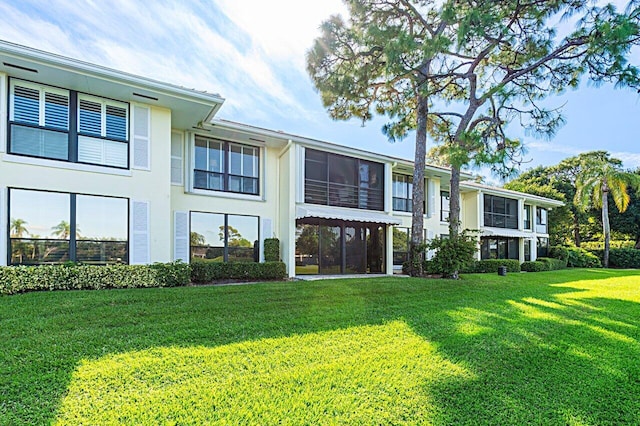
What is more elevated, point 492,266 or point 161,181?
point 161,181

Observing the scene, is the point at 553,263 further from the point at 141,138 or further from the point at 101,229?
the point at 101,229

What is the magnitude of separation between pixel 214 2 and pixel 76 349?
12.7 m

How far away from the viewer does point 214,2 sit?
508 inches

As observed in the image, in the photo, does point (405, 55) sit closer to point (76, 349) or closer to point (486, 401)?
point (486, 401)

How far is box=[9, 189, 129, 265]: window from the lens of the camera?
11.1 m

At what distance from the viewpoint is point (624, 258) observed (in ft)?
104

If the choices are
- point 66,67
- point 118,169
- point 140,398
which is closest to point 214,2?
point 66,67

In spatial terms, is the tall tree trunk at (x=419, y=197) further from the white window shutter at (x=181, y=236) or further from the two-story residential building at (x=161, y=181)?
the white window shutter at (x=181, y=236)

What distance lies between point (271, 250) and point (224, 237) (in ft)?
7.41

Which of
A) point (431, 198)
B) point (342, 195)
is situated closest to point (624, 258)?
point (431, 198)

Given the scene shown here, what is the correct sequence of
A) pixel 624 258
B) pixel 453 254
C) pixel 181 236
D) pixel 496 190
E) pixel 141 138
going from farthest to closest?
pixel 624 258, pixel 496 190, pixel 453 254, pixel 181 236, pixel 141 138

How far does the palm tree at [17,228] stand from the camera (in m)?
11.0

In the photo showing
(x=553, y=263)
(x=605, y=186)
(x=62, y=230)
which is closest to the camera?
(x=62, y=230)

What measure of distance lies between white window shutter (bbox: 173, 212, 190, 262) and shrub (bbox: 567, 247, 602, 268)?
3272 centimetres
